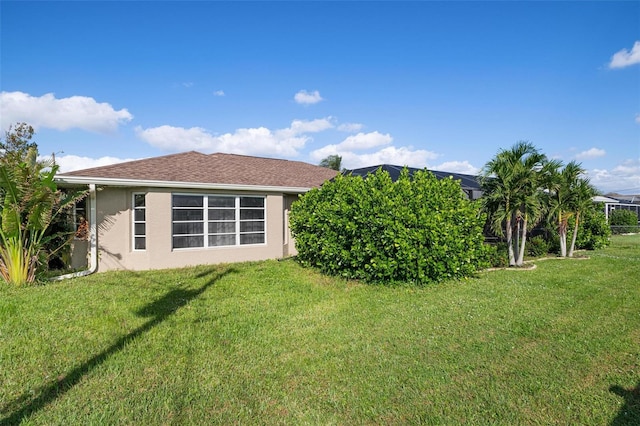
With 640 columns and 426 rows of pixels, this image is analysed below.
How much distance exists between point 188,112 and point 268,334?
1459 cm

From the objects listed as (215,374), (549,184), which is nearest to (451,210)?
(549,184)

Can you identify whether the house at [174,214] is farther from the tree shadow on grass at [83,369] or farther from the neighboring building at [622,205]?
the neighboring building at [622,205]

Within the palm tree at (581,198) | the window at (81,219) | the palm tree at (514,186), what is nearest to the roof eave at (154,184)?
the window at (81,219)

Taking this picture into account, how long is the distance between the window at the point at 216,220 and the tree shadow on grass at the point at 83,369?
3.71 metres

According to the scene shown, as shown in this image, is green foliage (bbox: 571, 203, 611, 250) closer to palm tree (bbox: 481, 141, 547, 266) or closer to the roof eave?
palm tree (bbox: 481, 141, 547, 266)

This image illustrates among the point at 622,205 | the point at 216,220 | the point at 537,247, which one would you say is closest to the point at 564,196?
the point at 537,247

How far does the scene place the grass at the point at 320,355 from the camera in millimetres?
3244

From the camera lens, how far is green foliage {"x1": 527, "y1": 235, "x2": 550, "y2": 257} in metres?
13.4

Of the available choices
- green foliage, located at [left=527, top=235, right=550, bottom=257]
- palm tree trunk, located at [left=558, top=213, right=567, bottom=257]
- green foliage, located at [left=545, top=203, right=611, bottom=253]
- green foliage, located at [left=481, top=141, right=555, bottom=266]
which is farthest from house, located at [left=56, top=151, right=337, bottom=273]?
green foliage, located at [left=545, top=203, right=611, bottom=253]

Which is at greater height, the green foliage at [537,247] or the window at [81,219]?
the window at [81,219]

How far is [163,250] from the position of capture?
10.4 meters

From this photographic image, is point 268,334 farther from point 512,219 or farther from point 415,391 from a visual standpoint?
point 512,219

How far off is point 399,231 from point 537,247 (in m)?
8.81

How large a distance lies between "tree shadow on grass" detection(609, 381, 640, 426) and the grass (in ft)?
0.06
